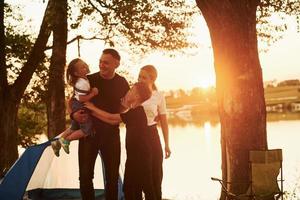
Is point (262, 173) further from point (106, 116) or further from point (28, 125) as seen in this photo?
point (28, 125)

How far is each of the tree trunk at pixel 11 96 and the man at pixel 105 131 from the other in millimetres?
7877

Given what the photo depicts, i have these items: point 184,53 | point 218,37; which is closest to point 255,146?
point 218,37

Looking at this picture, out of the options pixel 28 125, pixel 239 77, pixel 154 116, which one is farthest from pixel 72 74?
pixel 28 125

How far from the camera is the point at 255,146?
6699 mm

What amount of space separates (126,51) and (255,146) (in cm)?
964

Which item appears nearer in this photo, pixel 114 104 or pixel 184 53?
pixel 114 104

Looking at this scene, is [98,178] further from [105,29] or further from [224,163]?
[105,29]

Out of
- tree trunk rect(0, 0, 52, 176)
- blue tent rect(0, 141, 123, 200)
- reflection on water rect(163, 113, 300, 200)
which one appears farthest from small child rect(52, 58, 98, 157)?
tree trunk rect(0, 0, 52, 176)

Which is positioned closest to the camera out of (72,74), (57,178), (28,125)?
(72,74)

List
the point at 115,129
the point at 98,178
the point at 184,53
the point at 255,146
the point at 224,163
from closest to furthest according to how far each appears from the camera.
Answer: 1. the point at 115,129
2. the point at 255,146
3. the point at 224,163
4. the point at 98,178
5. the point at 184,53

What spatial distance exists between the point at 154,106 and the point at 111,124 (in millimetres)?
1074

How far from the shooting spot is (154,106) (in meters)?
6.53

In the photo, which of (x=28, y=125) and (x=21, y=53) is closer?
(x=21, y=53)

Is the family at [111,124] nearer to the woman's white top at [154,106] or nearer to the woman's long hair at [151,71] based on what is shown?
the woman's white top at [154,106]
